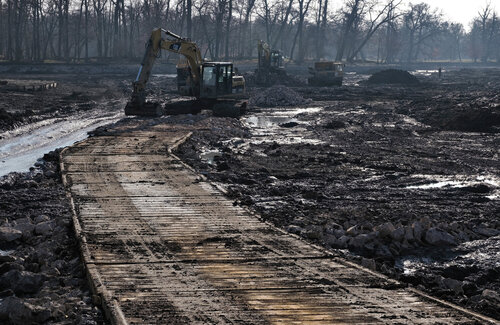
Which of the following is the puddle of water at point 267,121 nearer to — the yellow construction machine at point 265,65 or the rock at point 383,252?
the rock at point 383,252

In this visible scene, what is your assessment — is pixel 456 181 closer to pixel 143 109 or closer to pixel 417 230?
pixel 417 230

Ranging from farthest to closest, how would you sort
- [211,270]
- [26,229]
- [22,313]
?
[26,229]
[211,270]
[22,313]

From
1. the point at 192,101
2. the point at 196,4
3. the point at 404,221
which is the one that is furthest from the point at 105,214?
the point at 196,4

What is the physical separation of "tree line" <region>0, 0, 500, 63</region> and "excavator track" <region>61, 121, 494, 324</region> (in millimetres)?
55823

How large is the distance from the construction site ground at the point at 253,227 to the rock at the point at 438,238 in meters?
0.04

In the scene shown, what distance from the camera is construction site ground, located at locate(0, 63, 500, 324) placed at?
706cm

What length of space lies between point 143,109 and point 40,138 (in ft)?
16.6

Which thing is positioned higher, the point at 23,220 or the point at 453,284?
the point at 23,220

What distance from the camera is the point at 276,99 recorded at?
38125 millimetres

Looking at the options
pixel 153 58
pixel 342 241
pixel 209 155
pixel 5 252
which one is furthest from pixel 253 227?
pixel 153 58

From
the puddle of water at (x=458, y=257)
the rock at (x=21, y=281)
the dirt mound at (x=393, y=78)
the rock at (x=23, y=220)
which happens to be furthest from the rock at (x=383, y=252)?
the dirt mound at (x=393, y=78)

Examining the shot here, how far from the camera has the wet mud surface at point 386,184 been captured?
960cm

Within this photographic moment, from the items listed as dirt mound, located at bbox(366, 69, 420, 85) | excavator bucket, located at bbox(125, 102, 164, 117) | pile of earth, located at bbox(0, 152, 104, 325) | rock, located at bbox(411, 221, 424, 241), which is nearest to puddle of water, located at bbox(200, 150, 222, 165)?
pile of earth, located at bbox(0, 152, 104, 325)

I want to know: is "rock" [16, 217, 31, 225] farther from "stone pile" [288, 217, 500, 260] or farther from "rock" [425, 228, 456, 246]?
"rock" [425, 228, 456, 246]
